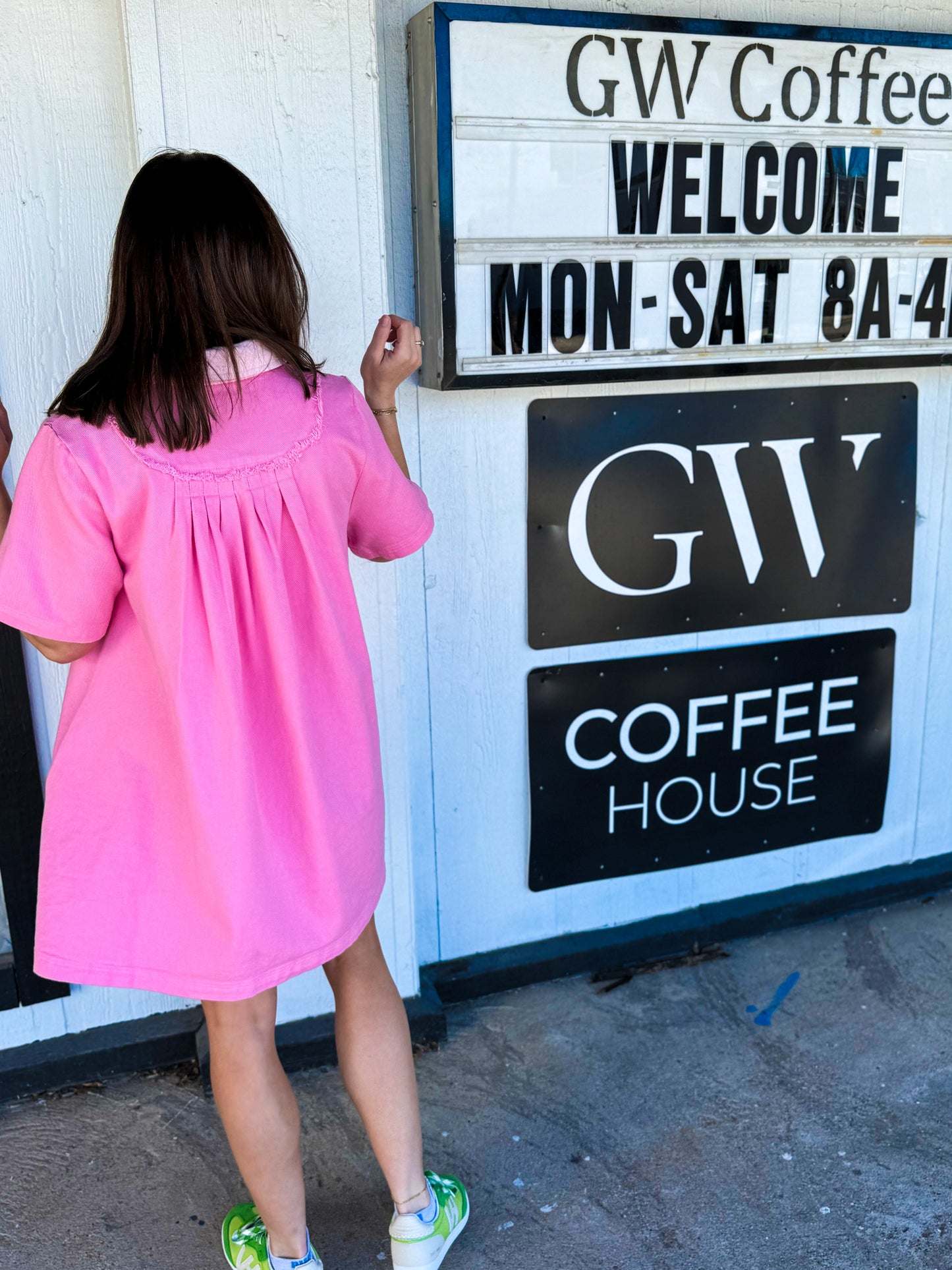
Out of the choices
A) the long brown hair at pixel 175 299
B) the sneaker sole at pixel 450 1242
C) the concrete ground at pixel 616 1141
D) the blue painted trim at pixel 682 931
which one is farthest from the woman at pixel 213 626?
the blue painted trim at pixel 682 931

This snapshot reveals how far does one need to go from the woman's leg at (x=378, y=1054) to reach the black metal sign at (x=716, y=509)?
103cm

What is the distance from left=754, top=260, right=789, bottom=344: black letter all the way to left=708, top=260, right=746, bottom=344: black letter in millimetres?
48

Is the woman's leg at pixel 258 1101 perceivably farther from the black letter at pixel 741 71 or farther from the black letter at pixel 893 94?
the black letter at pixel 893 94

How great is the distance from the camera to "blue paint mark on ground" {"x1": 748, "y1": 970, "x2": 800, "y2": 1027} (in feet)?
8.73

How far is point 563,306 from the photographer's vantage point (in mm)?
2338

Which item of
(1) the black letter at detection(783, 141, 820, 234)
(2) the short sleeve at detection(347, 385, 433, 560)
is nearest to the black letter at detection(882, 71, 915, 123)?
(1) the black letter at detection(783, 141, 820, 234)

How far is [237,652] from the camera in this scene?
1.49 metres

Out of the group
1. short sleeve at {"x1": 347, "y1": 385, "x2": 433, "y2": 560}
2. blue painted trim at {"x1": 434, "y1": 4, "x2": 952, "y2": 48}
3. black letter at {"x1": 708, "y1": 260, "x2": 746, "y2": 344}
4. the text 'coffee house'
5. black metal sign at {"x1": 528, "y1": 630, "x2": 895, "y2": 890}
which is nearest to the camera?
short sleeve at {"x1": 347, "y1": 385, "x2": 433, "y2": 560}

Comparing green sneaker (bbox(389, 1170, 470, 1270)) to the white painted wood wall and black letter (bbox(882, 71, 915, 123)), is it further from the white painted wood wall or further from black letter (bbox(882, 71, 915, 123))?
black letter (bbox(882, 71, 915, 123))

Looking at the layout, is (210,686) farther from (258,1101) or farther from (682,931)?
(682,931)

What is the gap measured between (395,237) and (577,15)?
0.55 metres

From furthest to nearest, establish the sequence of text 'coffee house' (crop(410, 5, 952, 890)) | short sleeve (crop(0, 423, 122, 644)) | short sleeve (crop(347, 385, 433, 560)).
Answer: text 'coffee house' (crop(410, 5, 952, 890)) → short sleeve (crop(347, 385, 433, 560)) → short sleeve (crop(0, 423, 122, 644))

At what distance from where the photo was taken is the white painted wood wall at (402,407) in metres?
2.02

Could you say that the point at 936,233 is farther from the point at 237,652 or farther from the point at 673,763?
the point at 237,652
